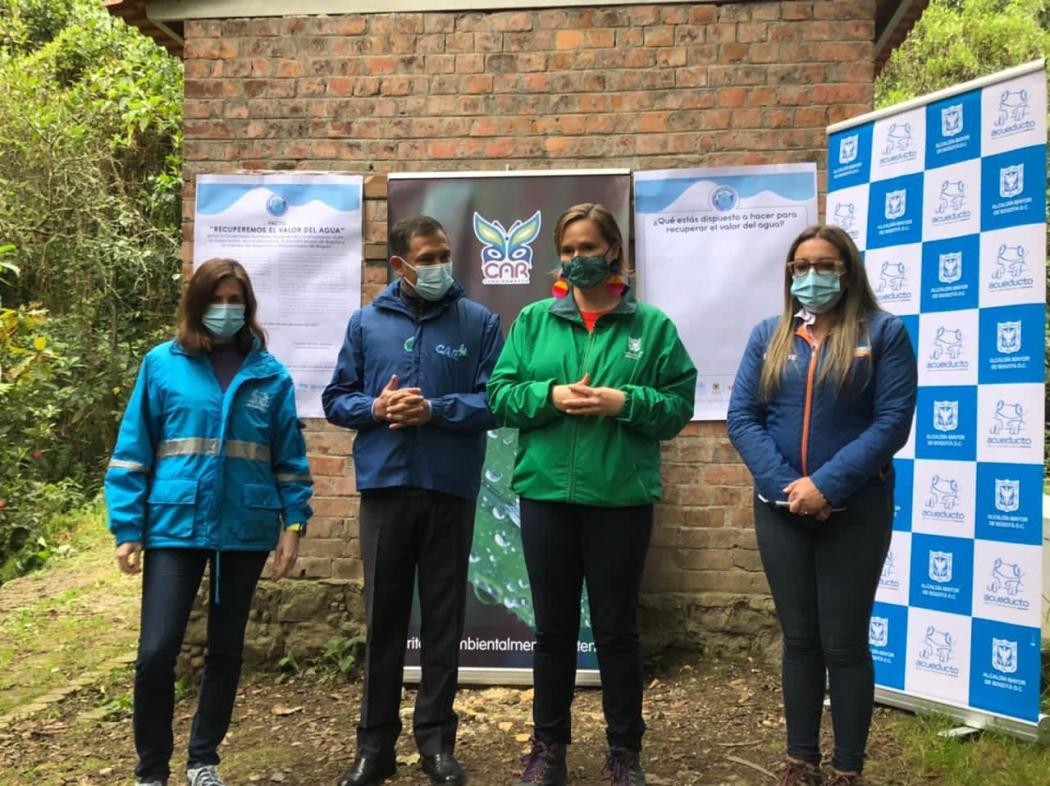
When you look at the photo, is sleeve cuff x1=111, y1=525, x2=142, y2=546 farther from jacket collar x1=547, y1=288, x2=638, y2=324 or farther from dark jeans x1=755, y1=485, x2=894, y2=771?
A: dark jeans x1=755, y1=485, x2=894, y2=771

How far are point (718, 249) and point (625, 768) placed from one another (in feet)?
8.39

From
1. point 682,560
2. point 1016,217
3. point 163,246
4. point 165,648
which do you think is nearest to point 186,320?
point 165,648

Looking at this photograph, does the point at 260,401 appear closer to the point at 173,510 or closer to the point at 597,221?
the point at 173,510

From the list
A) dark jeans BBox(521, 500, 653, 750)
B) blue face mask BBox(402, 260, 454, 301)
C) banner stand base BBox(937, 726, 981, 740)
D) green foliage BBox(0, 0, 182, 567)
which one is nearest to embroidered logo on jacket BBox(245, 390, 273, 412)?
blue face mask BBox(402, 260, 454, 301)

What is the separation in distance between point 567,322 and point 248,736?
2.41 metres

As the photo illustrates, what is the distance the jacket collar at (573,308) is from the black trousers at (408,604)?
76cm

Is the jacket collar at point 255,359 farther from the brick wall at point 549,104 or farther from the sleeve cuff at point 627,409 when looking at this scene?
the brick wall at point 549,104

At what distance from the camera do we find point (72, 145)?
11766 mm

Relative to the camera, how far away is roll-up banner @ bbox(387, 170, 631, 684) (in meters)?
4.93

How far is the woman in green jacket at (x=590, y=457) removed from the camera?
3238 millimetres

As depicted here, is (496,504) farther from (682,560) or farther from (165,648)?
(165,648)

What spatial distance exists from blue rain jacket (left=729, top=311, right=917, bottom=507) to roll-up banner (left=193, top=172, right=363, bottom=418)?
2.49 meters

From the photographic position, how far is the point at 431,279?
3.54m

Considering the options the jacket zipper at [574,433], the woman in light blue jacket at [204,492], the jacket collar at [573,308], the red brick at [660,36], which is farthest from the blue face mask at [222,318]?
the red brick at [660,36]
